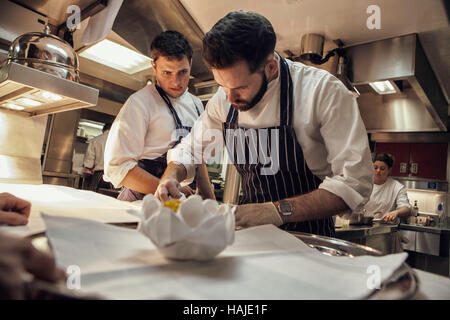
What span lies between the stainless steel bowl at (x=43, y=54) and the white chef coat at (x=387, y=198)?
156 inches

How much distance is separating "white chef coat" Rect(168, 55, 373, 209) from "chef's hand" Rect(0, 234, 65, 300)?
2.83ft

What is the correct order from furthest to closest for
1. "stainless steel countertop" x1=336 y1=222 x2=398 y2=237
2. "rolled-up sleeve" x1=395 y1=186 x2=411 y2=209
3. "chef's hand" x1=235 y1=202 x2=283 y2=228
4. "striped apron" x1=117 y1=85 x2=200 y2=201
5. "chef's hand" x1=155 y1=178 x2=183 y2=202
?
1. "rolled-up sleeve" x1=395 y1=186 x2=411 y2=209
2. "stainless steel countertop" x1=336 y1=222 x2=398 y2=237
3. "striped apron" x1=117 y1=85 x2=200 y2=201
4. "chef's hand" x1=155 y1=178 x2=183 y2=202
5. "chef's hand" x1=235 y1=202 x2=283 y2=228

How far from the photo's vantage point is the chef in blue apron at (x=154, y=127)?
63.1 inches

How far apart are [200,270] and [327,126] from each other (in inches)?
31.6

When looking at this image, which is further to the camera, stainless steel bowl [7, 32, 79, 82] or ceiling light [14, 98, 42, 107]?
ceiling light [14, 98, 42, 107]

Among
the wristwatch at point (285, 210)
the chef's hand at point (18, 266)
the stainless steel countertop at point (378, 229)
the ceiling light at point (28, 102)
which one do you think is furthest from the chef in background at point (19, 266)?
the stainless steel countertop at point (378, 229)

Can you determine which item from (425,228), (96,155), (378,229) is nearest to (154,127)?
(378,229)

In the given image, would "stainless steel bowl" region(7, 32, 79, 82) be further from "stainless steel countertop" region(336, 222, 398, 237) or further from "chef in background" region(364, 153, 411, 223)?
"chef in background" region(364, 153, 411, 223)

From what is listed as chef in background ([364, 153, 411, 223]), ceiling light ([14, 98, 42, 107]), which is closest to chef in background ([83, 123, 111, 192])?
ceiling light ([14, 98, 42, 107])

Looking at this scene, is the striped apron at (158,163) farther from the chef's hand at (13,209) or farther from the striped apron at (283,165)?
the chef's hand at (13,209)

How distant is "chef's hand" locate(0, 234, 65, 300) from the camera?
0.27 meters

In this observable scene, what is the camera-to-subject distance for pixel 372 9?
203 centimetres
